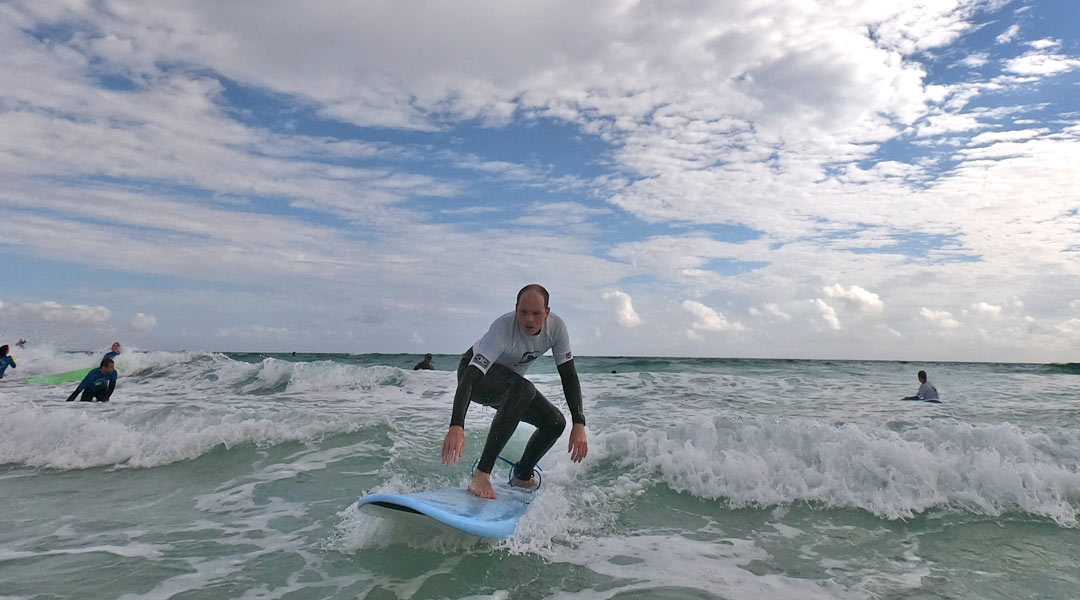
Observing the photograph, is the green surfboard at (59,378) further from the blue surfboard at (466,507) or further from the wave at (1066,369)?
the wave at (1066,369)

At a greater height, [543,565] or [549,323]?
[549,323]

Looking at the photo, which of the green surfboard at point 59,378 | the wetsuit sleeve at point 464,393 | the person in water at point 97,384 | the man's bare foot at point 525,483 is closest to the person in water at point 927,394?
the man's bare foot at point 525,483

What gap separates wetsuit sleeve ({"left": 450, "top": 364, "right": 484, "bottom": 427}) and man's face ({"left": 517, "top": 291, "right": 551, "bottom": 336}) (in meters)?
0.58

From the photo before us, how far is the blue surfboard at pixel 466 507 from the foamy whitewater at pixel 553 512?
0.16m

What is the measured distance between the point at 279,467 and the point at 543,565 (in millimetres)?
4892

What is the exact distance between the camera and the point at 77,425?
8828 millimetres

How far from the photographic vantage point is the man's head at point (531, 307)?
487 cm

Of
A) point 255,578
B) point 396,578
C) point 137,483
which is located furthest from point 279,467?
point 396,578

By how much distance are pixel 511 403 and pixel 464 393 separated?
579mm

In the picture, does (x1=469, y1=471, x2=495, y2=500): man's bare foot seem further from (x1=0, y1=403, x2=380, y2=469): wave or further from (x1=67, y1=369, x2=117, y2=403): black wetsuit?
(x1=67, y1=369, x2=117, y2=403): black wetsuit

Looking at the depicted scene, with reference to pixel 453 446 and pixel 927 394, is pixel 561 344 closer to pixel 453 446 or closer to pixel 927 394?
pixel 453 446

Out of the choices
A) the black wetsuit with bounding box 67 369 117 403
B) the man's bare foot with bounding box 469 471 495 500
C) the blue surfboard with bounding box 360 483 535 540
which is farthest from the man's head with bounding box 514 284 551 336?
the black wetsuit with bounding box 67 369 117 403

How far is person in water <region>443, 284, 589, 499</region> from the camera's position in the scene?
16.1ft

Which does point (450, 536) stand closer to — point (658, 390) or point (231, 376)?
point (658, 390)
